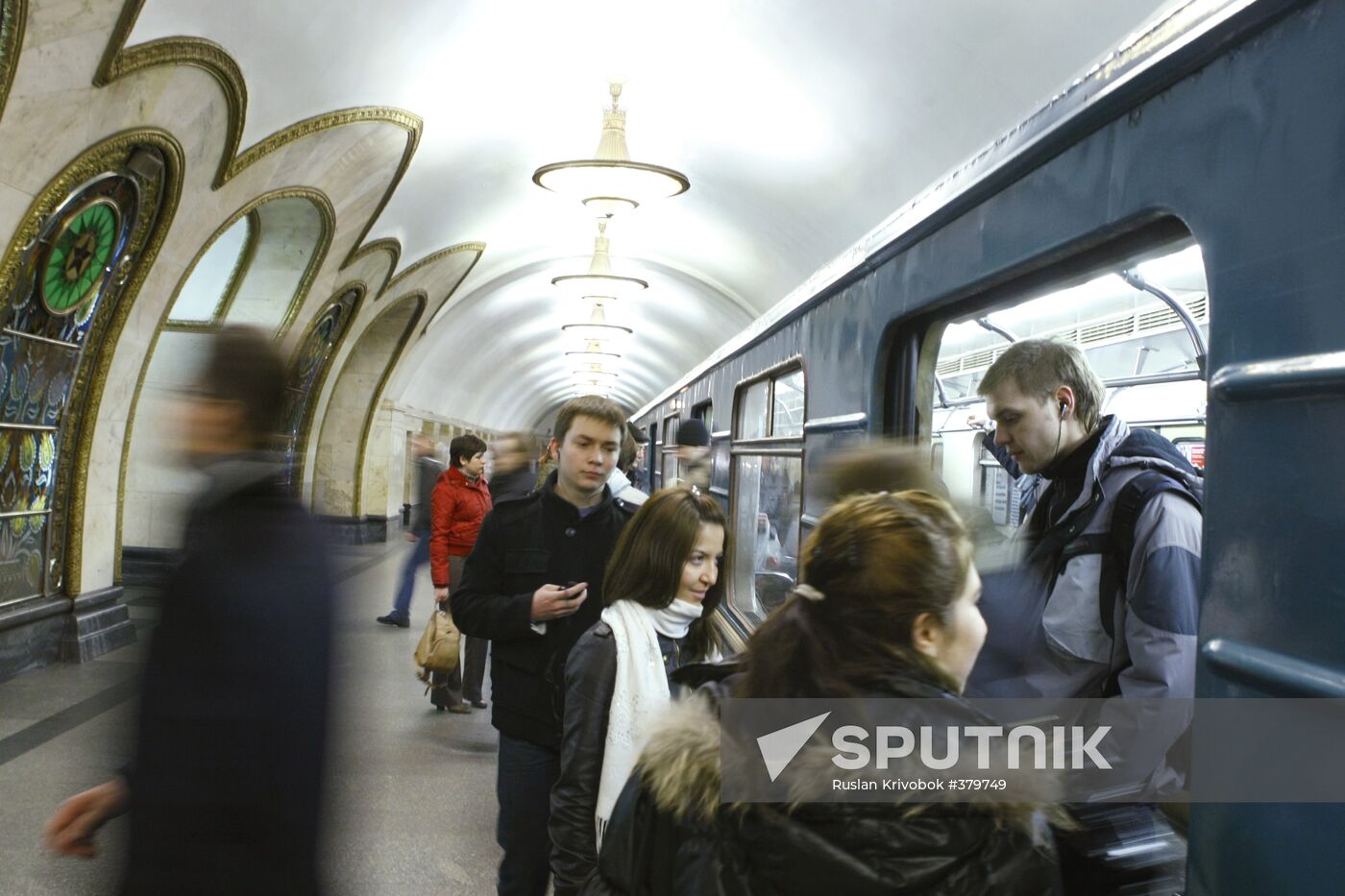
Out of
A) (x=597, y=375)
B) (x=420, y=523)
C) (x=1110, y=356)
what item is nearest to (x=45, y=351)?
(x=420, y=523)

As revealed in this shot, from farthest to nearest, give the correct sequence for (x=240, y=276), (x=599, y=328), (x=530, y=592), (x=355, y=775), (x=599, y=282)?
(x=599, y=328) < (x=599, y=282) < (x=240, y=276) < (x=355, y=775) < (x=530, y=592)

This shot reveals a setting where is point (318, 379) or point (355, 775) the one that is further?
point (318, 379)

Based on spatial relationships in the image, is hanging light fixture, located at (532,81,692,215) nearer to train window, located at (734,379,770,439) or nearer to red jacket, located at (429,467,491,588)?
red jacket, located at (429,467,491,588)

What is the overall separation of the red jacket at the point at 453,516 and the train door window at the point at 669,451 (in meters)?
2.05

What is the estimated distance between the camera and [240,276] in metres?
13.1

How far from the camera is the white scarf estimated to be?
244cm

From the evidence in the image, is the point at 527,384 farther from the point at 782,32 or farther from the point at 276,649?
the point at 276,649

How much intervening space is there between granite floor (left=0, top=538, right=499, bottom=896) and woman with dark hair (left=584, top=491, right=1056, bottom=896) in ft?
2.77

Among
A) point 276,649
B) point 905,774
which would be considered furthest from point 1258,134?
point 276,649

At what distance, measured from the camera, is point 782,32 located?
30.3 feet

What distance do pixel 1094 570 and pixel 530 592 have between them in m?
1.53

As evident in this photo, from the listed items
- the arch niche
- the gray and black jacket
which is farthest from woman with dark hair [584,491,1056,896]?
the arch niche

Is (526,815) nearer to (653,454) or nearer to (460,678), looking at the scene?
(460,678)

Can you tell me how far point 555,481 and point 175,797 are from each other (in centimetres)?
153
